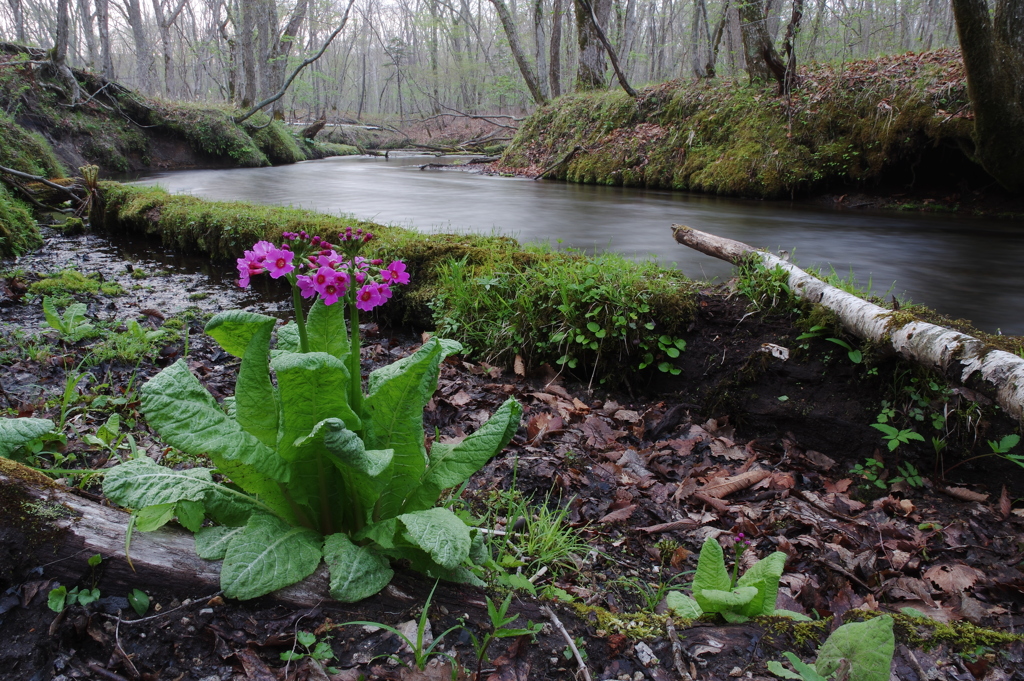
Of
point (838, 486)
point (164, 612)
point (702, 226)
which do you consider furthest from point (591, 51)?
point (164, 612)

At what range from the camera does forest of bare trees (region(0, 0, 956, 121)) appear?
50.6ft

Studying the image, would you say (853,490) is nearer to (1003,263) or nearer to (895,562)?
(895,562)

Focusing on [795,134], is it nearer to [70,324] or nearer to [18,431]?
[70,324]

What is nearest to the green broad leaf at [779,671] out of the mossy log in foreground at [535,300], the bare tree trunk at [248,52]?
the mossy log in foreground at [535,300]

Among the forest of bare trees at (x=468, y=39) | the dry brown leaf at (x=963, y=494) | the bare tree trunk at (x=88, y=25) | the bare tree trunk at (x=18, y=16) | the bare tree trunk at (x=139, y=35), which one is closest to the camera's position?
the dry brown leaf at (x=963, y=494)

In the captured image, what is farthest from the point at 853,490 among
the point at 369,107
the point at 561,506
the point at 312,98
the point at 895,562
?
the point at 369,107

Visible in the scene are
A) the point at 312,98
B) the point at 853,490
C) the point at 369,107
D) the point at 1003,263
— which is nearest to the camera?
the point at 853,490

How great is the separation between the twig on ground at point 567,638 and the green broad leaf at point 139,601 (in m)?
1.09

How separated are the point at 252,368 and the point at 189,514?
471 millimetres

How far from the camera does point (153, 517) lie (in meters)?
1.63

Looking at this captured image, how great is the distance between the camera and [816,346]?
135 inches

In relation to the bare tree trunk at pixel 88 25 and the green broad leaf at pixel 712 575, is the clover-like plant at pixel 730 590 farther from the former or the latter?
the bare tree trunk at pixel 88 25

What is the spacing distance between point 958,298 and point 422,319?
4910mm

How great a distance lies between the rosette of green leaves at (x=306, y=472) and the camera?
1526 mm
